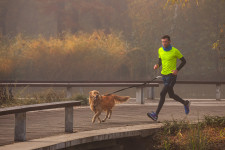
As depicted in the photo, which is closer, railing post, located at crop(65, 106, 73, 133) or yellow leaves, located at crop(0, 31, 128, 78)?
railing post, located at crop(65, 106, 73, 133)

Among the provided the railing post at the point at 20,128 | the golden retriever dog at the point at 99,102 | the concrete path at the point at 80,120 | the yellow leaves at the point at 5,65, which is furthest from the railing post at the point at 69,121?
the yellow leaves at the point at 5,65

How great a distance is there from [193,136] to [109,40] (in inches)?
918

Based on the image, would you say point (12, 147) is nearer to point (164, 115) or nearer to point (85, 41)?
point (164, 115)

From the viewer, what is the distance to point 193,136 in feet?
30.2

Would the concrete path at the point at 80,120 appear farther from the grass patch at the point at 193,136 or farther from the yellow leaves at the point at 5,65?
the yellow leaves at the point at 5,65

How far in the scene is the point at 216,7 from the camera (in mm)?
44031

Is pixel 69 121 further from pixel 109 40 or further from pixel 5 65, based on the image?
pixel 109 40

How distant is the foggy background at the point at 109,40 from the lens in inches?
1190

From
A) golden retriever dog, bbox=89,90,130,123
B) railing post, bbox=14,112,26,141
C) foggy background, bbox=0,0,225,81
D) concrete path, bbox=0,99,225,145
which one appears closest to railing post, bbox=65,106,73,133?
concrete path, bbox=0,99,225,145

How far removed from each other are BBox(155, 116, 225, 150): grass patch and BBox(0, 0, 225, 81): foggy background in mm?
7559

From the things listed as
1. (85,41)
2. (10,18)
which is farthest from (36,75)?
(10,18)

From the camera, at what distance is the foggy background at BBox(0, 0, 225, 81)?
30.2 meters

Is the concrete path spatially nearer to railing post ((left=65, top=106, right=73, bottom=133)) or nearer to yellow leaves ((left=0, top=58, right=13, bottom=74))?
railing post ((left=65, top=106, right=73, bottom=133))

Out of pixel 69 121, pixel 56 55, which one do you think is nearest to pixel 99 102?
pixel 69 121
